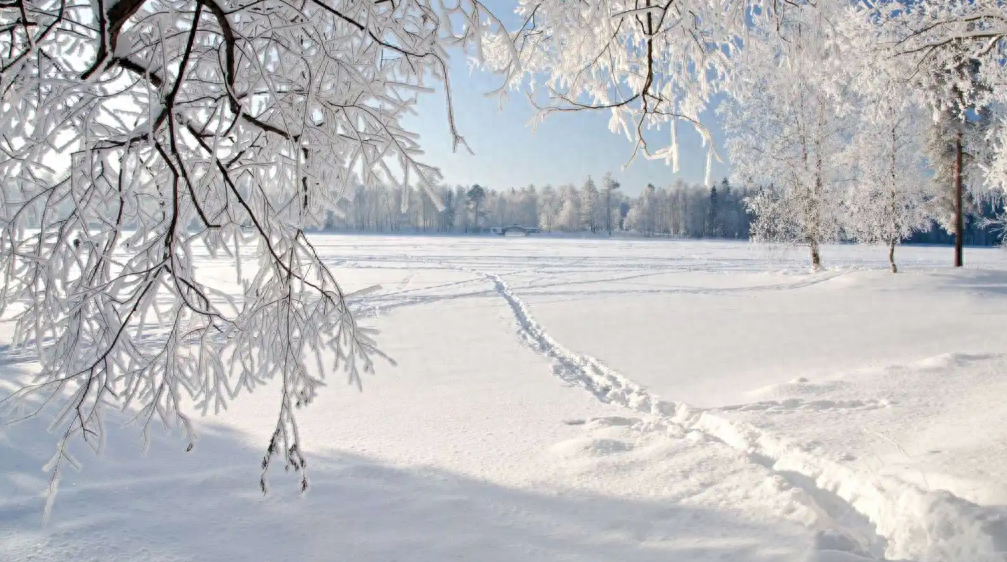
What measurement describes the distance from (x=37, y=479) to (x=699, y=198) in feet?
307

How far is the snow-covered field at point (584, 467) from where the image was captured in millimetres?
2895

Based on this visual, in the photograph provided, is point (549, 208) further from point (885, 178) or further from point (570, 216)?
point (885, 178)

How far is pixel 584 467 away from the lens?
3.88m

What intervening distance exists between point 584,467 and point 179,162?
10.5 ft

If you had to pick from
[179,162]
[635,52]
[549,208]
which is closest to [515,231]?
[549,208]

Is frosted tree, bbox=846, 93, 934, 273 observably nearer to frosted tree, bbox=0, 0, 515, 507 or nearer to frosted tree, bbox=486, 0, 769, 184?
frosted tree, bbox=486, 0, 769, 184

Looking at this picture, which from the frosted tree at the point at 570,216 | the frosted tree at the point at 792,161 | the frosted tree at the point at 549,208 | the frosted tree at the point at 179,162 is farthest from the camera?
the frosted tree at the point at 549,208

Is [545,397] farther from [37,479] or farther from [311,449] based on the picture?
[37,479]

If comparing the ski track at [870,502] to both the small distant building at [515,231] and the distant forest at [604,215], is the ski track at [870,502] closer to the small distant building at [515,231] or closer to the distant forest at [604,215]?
the small distant building at [515,231]

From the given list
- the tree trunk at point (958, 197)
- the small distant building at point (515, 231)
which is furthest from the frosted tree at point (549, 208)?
the tree trunk at point (958, 197)

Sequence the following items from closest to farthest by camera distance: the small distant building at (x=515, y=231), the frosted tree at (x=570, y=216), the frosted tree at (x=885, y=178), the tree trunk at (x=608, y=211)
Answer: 1. the frosted tree at (x=885, y=178)
2. the small distant building at (x=515, y=231)
3. the frosted tree at (x=570, y=216)
4. the tree trunk at (x=608, y=211)

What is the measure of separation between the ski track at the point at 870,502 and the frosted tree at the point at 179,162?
9.31 ft

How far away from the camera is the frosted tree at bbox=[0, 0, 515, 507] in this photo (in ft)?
5.67

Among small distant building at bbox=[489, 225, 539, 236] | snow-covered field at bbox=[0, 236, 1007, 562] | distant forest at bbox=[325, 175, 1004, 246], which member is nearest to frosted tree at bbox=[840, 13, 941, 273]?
snow-covered field at bbox=[0, 236, 1007, 562]
